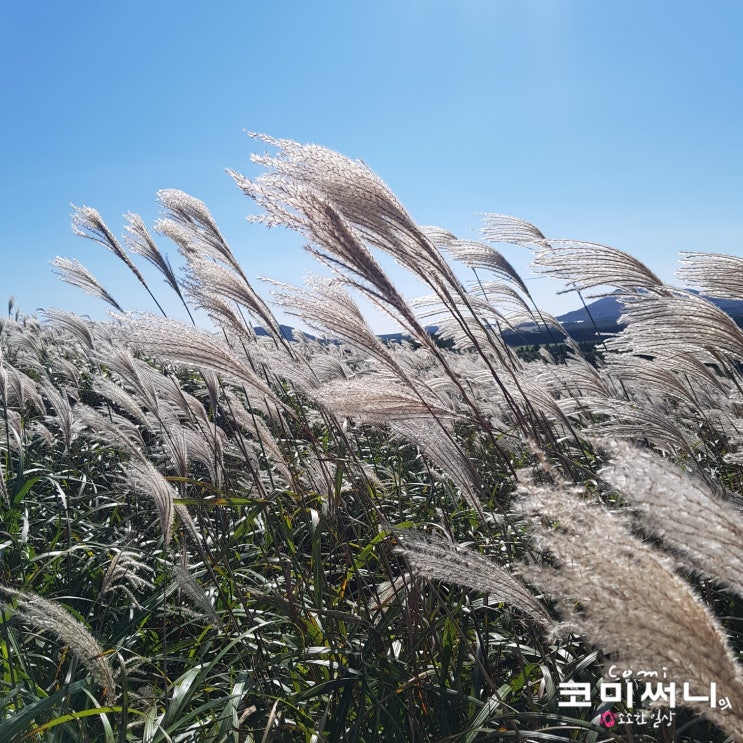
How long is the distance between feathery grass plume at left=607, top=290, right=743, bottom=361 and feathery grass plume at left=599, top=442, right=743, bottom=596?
1.41 m

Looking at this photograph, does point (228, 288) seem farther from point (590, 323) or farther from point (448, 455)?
point (590, 323)

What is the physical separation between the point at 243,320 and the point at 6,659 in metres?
1.92

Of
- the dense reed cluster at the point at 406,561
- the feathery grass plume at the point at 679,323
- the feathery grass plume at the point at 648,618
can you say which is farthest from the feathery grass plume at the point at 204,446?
the feathery grass plume at the point at 648,618

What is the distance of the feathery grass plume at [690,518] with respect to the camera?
2.68 feet

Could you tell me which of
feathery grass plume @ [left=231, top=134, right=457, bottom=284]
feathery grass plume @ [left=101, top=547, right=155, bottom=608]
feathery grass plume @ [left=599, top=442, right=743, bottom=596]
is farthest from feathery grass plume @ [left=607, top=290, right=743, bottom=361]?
feathery grass plume @ [left=101, top=547, right=155, bottom=608]

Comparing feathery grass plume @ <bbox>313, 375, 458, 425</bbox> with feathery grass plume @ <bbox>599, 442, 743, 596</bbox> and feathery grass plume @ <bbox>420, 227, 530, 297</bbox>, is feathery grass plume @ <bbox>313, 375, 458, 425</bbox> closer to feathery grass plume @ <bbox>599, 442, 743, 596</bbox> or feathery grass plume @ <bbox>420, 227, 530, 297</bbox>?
feathery grass plume @ <bbox>599, 442, 743, 596</bbox>

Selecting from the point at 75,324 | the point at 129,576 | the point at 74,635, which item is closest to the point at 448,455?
the point at 74,635

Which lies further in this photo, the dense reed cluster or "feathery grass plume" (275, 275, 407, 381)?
"feathery grass plume" (275, 275, 407, 381)

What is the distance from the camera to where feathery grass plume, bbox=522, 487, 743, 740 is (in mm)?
774

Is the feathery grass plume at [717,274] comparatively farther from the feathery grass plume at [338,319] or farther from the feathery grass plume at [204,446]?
the feathery grass plume at [204,446]

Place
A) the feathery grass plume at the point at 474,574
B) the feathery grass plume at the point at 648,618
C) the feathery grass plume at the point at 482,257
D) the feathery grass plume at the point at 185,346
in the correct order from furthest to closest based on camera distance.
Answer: the feathery grass plume at the point at 482,257, the feathery grass plume at the point at 185,346, the feathery grass plume at the point at 474,574, the feathery grass plume at the point at 648,618

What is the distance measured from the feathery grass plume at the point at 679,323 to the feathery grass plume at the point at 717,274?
7cm

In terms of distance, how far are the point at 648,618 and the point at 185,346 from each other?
204 cm

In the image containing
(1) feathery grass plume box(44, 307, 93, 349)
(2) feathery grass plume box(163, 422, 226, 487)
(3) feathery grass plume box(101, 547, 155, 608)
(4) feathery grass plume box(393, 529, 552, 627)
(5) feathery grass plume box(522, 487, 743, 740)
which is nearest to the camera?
(5) feathery grass plume box(522, 487, 743, 740)
